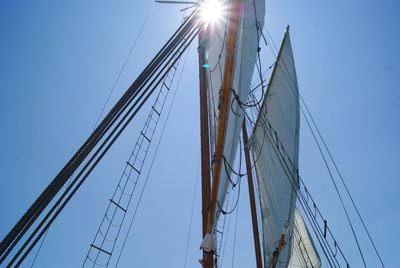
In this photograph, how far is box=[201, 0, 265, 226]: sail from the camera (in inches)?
187

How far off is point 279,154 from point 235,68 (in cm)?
586

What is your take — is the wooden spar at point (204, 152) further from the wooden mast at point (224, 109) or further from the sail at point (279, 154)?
the sail at point (279, 154)

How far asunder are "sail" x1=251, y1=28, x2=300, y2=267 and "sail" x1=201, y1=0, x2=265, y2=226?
2.64m

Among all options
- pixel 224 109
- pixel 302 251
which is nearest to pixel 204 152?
pixel 224 109

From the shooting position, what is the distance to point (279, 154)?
10.1m

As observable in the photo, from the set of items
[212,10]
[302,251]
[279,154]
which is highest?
[212,10]

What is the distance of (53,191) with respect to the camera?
8.47 feet

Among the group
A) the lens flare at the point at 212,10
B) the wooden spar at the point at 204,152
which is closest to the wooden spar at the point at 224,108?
the wooden spar at the point at 204,152

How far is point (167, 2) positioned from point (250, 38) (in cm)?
582

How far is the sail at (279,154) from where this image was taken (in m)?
9.32

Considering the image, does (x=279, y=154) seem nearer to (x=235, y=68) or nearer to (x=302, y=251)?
(x=235, y=68)

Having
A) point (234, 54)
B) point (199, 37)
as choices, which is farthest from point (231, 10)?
point (199, 37)

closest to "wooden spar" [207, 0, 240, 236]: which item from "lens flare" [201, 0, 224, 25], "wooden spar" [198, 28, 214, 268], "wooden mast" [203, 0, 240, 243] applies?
"wooden mast" [203, 0, 240, 243]

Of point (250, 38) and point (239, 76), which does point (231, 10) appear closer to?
point (250, 38)
